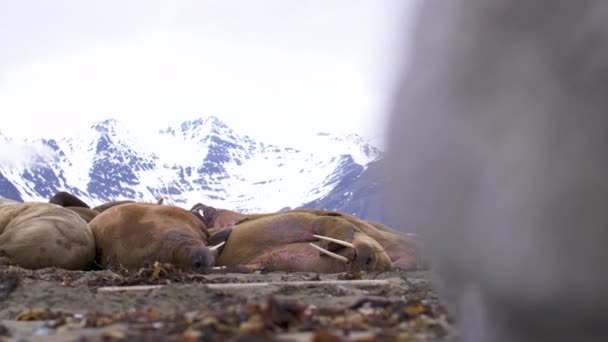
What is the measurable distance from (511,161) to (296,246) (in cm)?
639

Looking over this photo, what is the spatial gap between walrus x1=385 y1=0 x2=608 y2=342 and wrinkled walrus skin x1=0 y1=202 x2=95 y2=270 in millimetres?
6190

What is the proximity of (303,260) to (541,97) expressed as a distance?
619 centimetres

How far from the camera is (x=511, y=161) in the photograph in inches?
114

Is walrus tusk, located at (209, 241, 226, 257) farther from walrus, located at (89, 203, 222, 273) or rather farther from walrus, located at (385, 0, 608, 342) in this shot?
walrus, located at (385, 0, 608, 342)

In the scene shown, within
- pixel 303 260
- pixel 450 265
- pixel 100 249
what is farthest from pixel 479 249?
pixel 100 249

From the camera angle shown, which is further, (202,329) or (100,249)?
(100,249)

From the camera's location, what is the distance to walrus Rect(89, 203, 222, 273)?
8.75m

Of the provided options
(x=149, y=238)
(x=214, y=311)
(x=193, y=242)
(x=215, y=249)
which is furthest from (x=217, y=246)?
(x=214, y=311)

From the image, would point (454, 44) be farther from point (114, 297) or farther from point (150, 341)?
point (114, 297)

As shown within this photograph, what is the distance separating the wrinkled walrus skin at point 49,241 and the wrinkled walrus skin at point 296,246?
5.54 ft

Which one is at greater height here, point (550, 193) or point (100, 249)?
point (550, 193)

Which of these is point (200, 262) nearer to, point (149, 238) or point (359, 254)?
point (149, 238)

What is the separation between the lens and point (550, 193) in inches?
106

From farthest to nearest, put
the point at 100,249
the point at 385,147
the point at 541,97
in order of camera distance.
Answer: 1. the point at 100,249
2. the point at 385,147
3. the point at 541,97
